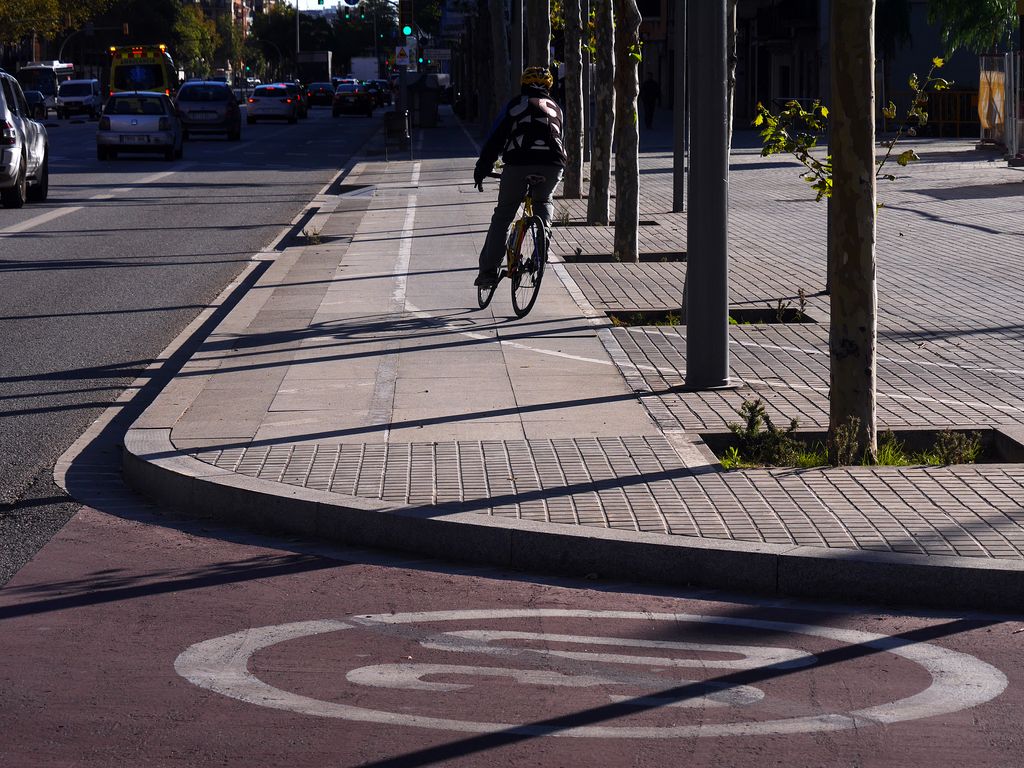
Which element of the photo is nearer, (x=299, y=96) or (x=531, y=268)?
(x=531, y=268)

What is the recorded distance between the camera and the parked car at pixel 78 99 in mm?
71438

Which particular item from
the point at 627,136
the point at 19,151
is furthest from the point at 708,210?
the point at 19,151

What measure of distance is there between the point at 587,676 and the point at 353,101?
7176 cm

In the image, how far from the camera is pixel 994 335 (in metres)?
11.0

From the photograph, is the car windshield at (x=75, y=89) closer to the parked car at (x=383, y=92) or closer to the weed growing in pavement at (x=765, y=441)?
the parked car at (x=383, y=92)

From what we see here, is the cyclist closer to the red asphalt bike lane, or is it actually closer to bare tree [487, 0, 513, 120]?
the red asphalt bike lane

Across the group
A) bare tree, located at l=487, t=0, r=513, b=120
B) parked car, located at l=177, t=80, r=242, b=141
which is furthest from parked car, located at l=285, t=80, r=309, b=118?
bare tree, located at l=487, t=0, r=513, b=120

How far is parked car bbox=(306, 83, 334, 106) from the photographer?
92.0m

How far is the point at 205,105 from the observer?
45.6 metres

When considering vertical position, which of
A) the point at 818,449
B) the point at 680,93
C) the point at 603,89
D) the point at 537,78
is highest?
the point at 603,89

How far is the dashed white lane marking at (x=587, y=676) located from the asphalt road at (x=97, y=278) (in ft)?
4.66

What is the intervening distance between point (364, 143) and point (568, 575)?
4184 centimetres

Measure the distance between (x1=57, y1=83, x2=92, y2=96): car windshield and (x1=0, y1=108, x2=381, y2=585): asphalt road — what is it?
37807 millimetres

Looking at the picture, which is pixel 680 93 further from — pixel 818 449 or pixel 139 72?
pixel 139 72
